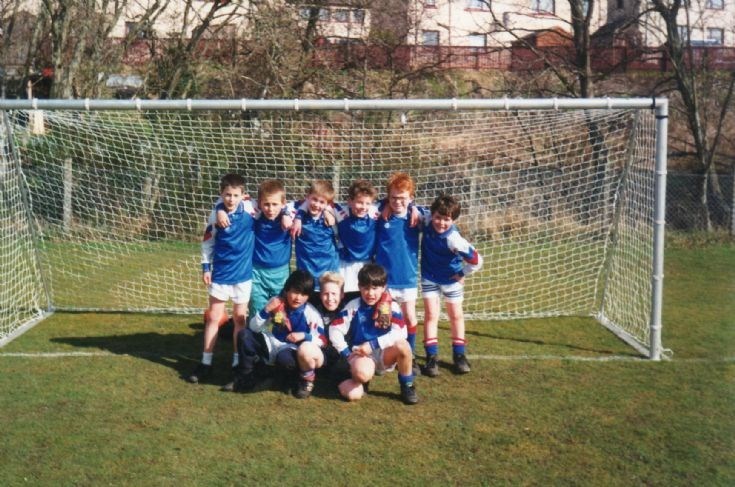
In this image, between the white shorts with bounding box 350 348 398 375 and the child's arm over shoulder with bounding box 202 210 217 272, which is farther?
the child's arm over shoulder with bounding box 202 210 217 272

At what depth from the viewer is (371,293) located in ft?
15.2

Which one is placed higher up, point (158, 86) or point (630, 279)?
point (158, 86)

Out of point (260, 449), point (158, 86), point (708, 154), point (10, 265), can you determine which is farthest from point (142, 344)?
point (708, 154)

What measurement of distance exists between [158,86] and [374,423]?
36.9 feet

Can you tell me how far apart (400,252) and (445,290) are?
17.0 inches

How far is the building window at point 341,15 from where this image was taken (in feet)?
46.7

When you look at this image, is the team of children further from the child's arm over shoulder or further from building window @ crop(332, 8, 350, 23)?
building window @ crop(332, 8, 350, 23)

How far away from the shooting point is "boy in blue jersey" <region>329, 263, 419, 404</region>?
15.2ft

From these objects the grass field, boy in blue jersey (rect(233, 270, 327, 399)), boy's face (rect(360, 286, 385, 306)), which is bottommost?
the grass field

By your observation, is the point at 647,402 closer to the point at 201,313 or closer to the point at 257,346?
the point at 257,346

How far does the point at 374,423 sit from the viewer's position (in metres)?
4.30

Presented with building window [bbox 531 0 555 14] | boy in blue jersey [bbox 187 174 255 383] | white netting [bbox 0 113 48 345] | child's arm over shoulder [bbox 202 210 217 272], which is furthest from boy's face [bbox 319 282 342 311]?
building window [bbox 531 0 555 14]

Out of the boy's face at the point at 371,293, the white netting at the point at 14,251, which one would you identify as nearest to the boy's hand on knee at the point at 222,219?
the boy's face at the point at 371,293

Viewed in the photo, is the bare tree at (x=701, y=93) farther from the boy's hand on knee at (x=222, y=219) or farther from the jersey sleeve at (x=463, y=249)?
the boy's hand on knee at (x=222, y=219)
